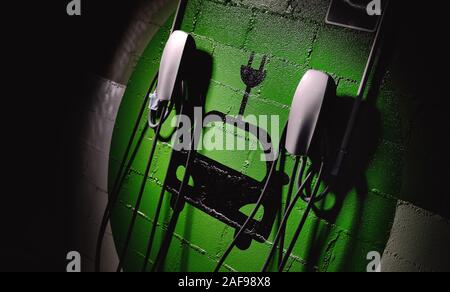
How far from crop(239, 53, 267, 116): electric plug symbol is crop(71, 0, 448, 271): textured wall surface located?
0.07 ft

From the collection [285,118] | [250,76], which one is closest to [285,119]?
[285,118]

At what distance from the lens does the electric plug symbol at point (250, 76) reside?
1.21 m

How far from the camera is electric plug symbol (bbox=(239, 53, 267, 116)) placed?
3.98 feet

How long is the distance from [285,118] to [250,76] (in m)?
0.23

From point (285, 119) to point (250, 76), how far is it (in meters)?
0.24

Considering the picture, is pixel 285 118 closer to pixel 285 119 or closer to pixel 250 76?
pixel 285 119

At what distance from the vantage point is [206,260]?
4.45 ft

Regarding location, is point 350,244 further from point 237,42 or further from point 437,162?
point 237,42

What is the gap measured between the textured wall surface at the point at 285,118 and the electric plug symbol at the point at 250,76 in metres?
0.02

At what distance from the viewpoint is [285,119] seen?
1.17m

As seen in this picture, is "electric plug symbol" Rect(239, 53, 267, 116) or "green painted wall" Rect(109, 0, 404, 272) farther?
"electric plug symbol" Rect(239, 53, 267, 116)

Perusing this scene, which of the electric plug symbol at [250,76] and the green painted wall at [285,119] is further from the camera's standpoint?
the electric plug symbol at [250,76]

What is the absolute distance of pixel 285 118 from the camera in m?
1.17

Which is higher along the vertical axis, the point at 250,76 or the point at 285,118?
the point at 250,76
